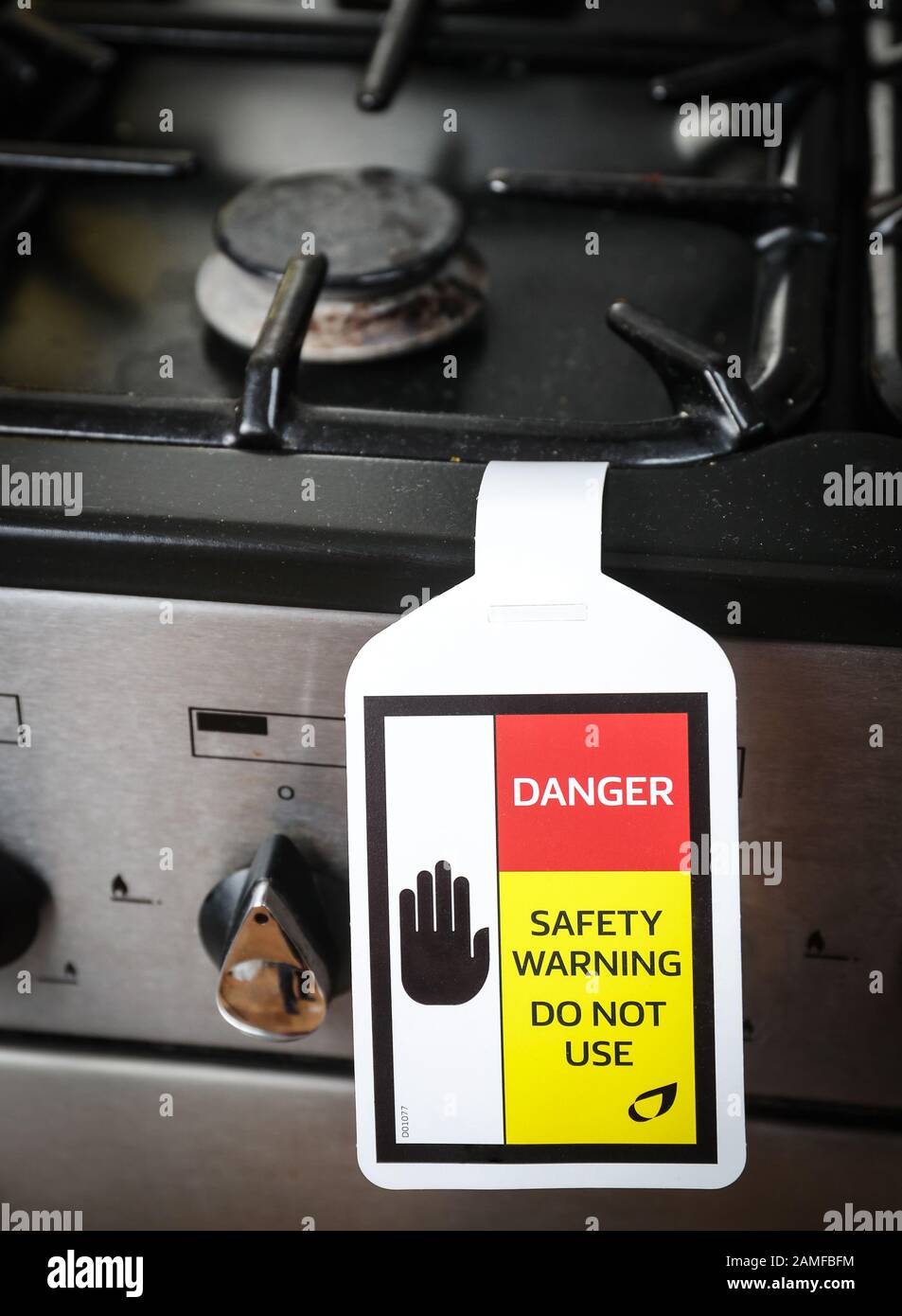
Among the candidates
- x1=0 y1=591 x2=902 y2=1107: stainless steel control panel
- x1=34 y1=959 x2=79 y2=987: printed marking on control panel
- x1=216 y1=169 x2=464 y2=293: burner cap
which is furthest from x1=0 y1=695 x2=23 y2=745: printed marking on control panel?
x1=216 y1=169 x2=464 y2=293: burner cap

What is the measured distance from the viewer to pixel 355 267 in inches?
22.5

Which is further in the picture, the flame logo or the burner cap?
the burner cap

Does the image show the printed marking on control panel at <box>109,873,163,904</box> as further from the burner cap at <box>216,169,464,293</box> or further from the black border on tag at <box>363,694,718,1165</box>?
the burner cap at <box>216,169,464,293</box>

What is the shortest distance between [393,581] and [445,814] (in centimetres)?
8

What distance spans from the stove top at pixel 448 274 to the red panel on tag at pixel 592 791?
5 cm

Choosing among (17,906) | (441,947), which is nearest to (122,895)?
(17,906)

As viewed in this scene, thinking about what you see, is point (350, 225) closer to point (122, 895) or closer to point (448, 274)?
point (448, 274)

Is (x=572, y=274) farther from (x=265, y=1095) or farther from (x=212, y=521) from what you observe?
(x=265, y=1095)

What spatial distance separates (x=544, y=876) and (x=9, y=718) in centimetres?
19

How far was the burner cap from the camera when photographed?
0.57 m

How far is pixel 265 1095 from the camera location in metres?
0.55

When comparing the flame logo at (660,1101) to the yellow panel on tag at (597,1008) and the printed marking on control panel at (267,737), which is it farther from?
the printed marking on control panel at (267,737)

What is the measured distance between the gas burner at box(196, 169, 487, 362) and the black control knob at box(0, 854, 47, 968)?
240 mm

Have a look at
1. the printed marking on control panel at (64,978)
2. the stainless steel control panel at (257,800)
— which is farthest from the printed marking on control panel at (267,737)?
the printed marking on control panel at (64,978)
